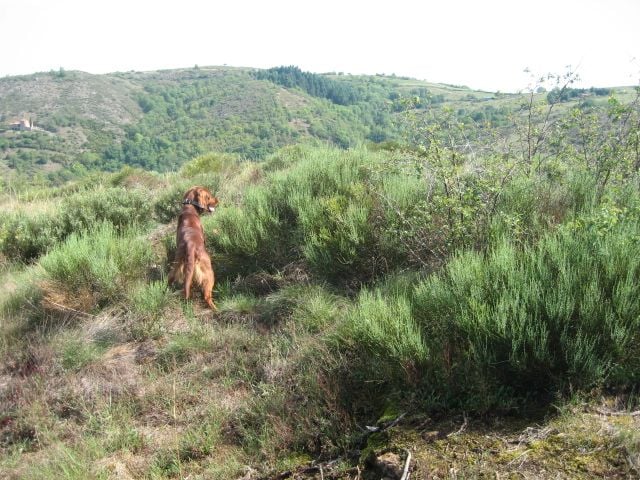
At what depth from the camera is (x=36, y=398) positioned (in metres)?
3.96

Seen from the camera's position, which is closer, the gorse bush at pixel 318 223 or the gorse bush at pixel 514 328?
the gorse bush at pixel 514 328

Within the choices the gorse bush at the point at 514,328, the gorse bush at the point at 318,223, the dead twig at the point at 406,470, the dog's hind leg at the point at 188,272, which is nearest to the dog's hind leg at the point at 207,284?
the dog's hind leg at the point at 188,272

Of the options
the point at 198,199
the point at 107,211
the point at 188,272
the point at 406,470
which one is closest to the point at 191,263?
the point at 188,272

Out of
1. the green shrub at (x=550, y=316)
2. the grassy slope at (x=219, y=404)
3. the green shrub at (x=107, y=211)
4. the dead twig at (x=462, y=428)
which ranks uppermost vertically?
the green shrub at (x=550, y=316)

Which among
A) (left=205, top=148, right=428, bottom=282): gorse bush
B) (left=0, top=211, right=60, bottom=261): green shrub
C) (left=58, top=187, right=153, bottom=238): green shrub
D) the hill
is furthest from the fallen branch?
the hill

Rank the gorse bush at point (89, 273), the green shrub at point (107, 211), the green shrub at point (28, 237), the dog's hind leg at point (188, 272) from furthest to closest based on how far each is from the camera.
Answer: the green shrub at point (107, 211) < the green shrub at point (28, 237) < the gorse bush at point (89, 273) < the dog's hind leg at point (188, 272)

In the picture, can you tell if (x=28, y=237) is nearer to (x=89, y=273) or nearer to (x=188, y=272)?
(x=89, y=273)

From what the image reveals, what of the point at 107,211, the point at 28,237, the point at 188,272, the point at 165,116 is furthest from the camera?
the point at 165,116

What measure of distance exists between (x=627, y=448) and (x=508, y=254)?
4.60 feet

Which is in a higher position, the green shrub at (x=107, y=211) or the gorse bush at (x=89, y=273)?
the green shrub at (x=107, y=211)

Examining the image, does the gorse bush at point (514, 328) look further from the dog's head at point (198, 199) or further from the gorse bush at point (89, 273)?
the dog's head at point (198, 199)

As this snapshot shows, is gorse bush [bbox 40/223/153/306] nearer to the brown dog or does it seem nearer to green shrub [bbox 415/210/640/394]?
the brown dog

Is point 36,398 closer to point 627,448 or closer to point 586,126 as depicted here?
point 627,448

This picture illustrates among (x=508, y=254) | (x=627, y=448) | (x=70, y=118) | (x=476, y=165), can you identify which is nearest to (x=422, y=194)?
(x=476, y=165)
